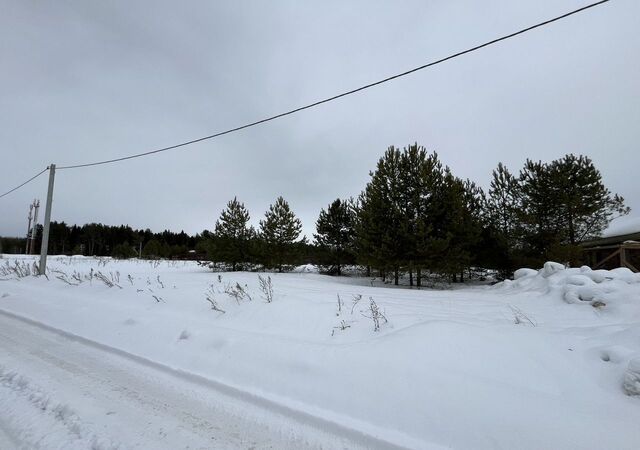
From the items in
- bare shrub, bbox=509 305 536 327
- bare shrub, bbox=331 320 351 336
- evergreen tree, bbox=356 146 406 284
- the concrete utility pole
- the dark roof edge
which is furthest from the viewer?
the dark roof edge

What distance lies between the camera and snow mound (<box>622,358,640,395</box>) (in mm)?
2738

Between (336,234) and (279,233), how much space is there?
14.2ft

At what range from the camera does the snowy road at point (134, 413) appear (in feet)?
8.18

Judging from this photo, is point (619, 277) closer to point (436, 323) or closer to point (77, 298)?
point (436, 323)

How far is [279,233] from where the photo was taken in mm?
21359

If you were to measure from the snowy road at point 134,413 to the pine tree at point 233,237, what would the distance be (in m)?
18.0

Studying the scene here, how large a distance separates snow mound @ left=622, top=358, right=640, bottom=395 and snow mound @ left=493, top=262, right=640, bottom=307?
5004mm

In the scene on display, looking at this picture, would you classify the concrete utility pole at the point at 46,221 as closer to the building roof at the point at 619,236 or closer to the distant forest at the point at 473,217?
the distant forest at the point at 473,217

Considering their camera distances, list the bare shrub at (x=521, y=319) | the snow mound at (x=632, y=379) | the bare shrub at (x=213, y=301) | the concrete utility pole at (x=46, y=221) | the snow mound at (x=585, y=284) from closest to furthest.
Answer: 1. the snow mound at (x=632, y=379)
2. the bare shrub at (x=521, y=319)
3. the bare shrub at (x=213, y=301)
4. the snow mound at (x=585, y=284)
5. the concrete utility pole at (x=46, y=221)

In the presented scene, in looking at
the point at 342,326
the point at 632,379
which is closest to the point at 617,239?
the point at 632,379

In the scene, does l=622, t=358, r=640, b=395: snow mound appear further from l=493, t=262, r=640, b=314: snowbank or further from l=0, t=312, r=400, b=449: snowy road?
l=493, t=262, r=640, b=314: snowbank

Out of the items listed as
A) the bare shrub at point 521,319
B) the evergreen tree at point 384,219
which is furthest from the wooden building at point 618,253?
the bare shrub at point 521,319

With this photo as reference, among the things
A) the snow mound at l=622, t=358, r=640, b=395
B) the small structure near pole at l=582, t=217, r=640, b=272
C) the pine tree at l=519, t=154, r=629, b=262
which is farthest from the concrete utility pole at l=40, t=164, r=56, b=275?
the small structure near pole at l=582, t=217, r=640, b=272

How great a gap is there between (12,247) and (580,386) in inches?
4271
